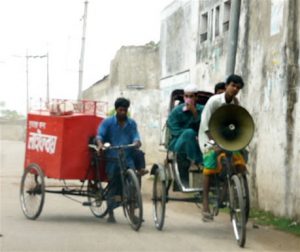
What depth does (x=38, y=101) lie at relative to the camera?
1070cm

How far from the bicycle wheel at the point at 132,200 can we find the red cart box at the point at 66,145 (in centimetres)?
72

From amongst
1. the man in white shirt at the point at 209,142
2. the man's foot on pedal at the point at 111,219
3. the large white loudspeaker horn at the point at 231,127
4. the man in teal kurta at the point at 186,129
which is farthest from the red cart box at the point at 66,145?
the large white loudspeaker horn at the point at 231,127

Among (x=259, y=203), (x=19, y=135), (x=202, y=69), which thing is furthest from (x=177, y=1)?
(x=19, y=135)

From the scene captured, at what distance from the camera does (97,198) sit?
32.4 ft

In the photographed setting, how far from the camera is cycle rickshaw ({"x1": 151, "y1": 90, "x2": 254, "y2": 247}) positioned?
8.19 metres

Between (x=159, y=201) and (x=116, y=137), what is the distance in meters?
1.07

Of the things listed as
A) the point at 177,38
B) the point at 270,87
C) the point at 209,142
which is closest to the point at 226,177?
the point at 209,142

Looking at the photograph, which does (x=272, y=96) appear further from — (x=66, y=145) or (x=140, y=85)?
(x=140, y=85)

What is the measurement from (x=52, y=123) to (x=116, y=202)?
147 cm

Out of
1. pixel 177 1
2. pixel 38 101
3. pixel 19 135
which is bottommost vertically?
pixel 19 135

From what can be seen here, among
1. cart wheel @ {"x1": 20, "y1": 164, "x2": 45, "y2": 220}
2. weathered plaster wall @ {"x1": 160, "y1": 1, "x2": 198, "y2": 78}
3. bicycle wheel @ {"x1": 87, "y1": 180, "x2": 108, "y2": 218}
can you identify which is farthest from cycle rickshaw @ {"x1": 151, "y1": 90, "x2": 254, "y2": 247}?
weathered plaster wall @ {"x1": 160, "y1": 1, "x2": 198, "y2": 78}

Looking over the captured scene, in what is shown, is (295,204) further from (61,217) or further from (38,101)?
(38,101)

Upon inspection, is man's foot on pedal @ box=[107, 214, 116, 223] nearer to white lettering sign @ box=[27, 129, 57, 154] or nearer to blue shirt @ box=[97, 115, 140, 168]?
blue shirt @ box=[97, 115, 140, 168]

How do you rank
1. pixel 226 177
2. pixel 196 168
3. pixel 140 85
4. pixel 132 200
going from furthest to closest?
pixel 140 85 < pixel 196 168 < pixel 132 200 < pixel 226 177
